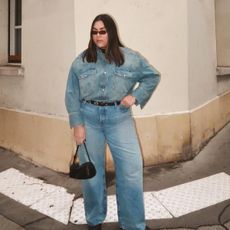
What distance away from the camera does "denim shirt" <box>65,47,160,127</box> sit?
274cm

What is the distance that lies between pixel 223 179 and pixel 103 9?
2550mm

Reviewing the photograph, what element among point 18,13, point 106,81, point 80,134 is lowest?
point 80,134

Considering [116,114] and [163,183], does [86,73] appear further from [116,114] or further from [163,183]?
[163,183]

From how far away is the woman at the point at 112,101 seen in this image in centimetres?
274

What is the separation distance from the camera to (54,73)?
4.54 meters

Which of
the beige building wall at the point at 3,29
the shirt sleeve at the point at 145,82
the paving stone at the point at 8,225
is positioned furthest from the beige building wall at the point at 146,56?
the shirt sleeve at the point at 145,82

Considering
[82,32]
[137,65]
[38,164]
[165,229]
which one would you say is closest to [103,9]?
[82,32]

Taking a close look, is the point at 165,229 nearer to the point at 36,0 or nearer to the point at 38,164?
the point at 38,164

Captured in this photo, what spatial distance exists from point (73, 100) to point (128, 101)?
47 centimetres

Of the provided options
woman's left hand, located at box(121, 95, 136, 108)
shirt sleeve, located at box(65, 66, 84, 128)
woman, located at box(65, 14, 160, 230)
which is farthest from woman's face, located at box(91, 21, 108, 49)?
woman's left hand, located at box(121, 95, 136, 108)

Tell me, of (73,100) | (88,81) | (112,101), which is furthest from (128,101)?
(73,100)

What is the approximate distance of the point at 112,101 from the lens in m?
2.77

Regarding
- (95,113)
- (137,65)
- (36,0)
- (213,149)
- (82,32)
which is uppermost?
(36,0)

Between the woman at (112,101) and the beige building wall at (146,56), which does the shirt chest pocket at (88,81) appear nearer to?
the woman at (112,101)
